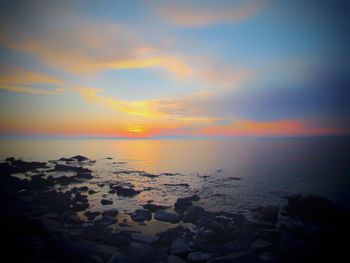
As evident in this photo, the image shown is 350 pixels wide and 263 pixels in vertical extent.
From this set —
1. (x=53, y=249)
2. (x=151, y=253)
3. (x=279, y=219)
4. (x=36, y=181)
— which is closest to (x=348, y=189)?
(x=279, y=219)

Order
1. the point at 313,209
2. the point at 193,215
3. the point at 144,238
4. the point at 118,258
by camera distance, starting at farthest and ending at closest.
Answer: the point at 313,209, the point at 193,215, the point at 144,238, the point at 118,258

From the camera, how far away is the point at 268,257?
14766mm

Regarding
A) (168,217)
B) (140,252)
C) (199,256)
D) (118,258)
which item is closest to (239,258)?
(199,256)

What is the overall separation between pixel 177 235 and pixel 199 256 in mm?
3437

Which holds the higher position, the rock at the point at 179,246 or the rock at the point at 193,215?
the rock at the point at 179,246

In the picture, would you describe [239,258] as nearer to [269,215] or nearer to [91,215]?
[269,215]

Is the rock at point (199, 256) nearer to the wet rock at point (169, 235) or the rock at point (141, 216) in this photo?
the wet rock at point (169, 235)

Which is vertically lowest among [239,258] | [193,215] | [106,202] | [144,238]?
[106,202]

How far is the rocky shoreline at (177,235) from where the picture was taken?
14.4 m

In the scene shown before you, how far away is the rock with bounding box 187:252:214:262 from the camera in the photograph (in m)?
14.5

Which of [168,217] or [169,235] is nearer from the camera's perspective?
[169,235]

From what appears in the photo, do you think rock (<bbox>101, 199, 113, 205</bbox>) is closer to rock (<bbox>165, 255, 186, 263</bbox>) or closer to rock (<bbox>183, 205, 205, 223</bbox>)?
rock (<bbox>183, 205, 205, 223</bbox>)

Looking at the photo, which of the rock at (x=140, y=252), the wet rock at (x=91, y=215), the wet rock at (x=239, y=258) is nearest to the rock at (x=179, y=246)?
the rock at (x=140, y=252)

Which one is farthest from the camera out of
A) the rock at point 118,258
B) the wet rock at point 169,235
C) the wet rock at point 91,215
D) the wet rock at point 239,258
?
the wet rock at point 91,215
